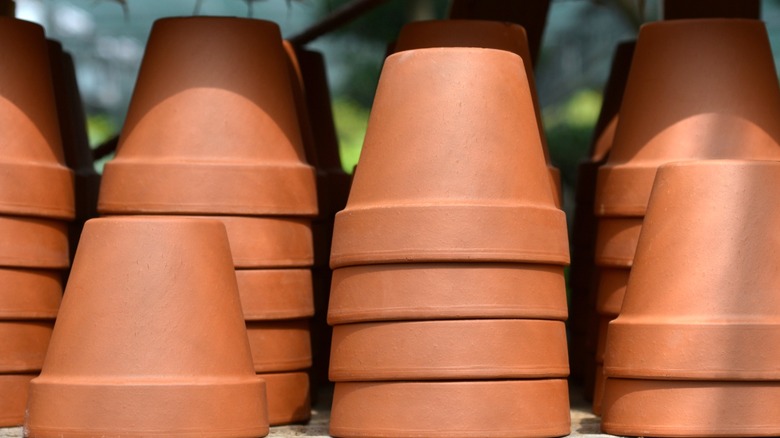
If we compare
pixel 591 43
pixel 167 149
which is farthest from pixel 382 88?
pixel 591 43

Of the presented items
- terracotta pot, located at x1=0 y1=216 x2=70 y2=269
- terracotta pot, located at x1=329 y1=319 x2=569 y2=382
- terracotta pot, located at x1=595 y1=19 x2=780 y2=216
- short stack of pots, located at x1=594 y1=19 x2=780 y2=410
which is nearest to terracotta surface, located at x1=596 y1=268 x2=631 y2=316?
short stack of pots, located at x1=594 y1=19 x2=780 y2=410

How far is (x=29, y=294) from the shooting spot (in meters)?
2.88

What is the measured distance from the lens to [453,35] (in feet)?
10.4

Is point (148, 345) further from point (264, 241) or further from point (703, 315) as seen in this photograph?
point (703, 315)

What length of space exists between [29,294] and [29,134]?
1.10 ft

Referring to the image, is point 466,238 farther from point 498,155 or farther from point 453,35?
point 453,35

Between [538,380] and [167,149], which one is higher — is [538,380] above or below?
below

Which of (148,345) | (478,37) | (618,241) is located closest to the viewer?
(148,345)

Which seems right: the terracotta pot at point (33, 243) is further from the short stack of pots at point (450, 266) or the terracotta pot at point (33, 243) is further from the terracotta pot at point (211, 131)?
the short stack of pots at point (450, 266)

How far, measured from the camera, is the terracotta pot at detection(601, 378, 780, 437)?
246 cm

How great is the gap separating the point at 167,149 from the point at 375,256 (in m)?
0.57

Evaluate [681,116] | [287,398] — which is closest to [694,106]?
[681,116]

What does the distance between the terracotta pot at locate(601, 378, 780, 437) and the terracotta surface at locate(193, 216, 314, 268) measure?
0.81 m

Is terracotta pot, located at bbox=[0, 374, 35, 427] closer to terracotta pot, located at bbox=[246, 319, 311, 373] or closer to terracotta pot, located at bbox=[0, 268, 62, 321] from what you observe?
terracotta pot, located at bbox=[0, 268, 62, 321]
